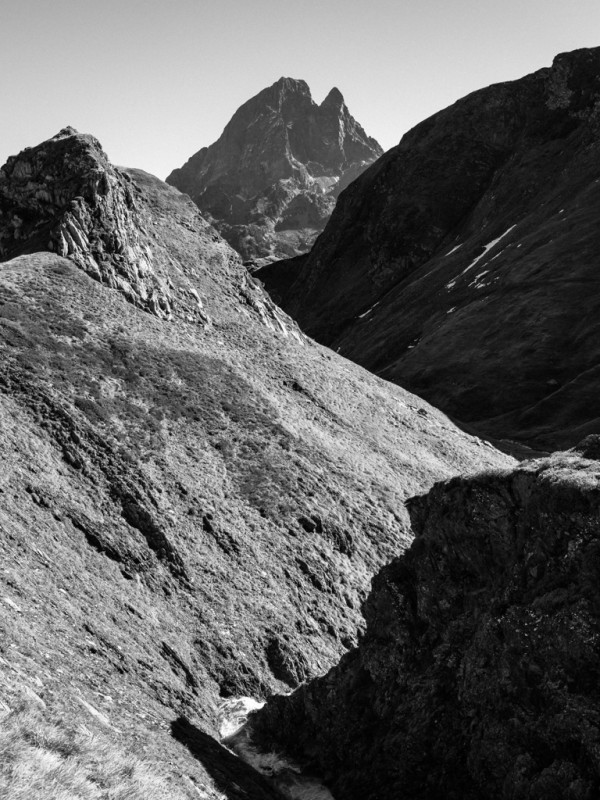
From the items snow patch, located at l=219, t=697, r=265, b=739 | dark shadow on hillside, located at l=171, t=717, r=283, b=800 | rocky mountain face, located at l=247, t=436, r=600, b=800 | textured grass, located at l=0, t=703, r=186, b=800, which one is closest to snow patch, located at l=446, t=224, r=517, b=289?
snow patch, located at l=219, t=697, r=265, b=739

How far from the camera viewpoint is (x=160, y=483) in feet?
120

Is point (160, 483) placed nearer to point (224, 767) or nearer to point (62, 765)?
point (224, 767)

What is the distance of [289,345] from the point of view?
62.9m

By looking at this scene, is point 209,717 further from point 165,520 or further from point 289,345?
point 289,345

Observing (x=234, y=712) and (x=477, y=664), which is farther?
(x=234, y=712)

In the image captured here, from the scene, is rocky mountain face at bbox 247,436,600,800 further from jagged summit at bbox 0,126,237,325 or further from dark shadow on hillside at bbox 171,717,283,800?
jagged summit at bbox 0,126,237,325

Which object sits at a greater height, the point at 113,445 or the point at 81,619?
the point at 113,445

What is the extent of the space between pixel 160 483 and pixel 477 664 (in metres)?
19.1

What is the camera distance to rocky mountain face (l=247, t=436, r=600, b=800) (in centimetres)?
1902

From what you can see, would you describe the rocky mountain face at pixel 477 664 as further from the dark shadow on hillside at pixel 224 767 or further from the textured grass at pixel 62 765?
the textured grass at pixel 62 765

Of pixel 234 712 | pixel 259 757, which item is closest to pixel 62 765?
pixel 259 757

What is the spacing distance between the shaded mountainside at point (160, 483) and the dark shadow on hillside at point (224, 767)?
0.10 m

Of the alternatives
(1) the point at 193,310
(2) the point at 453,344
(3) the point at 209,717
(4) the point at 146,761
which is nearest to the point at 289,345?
(1) the point at 193,310

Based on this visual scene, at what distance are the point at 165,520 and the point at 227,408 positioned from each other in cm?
1276
